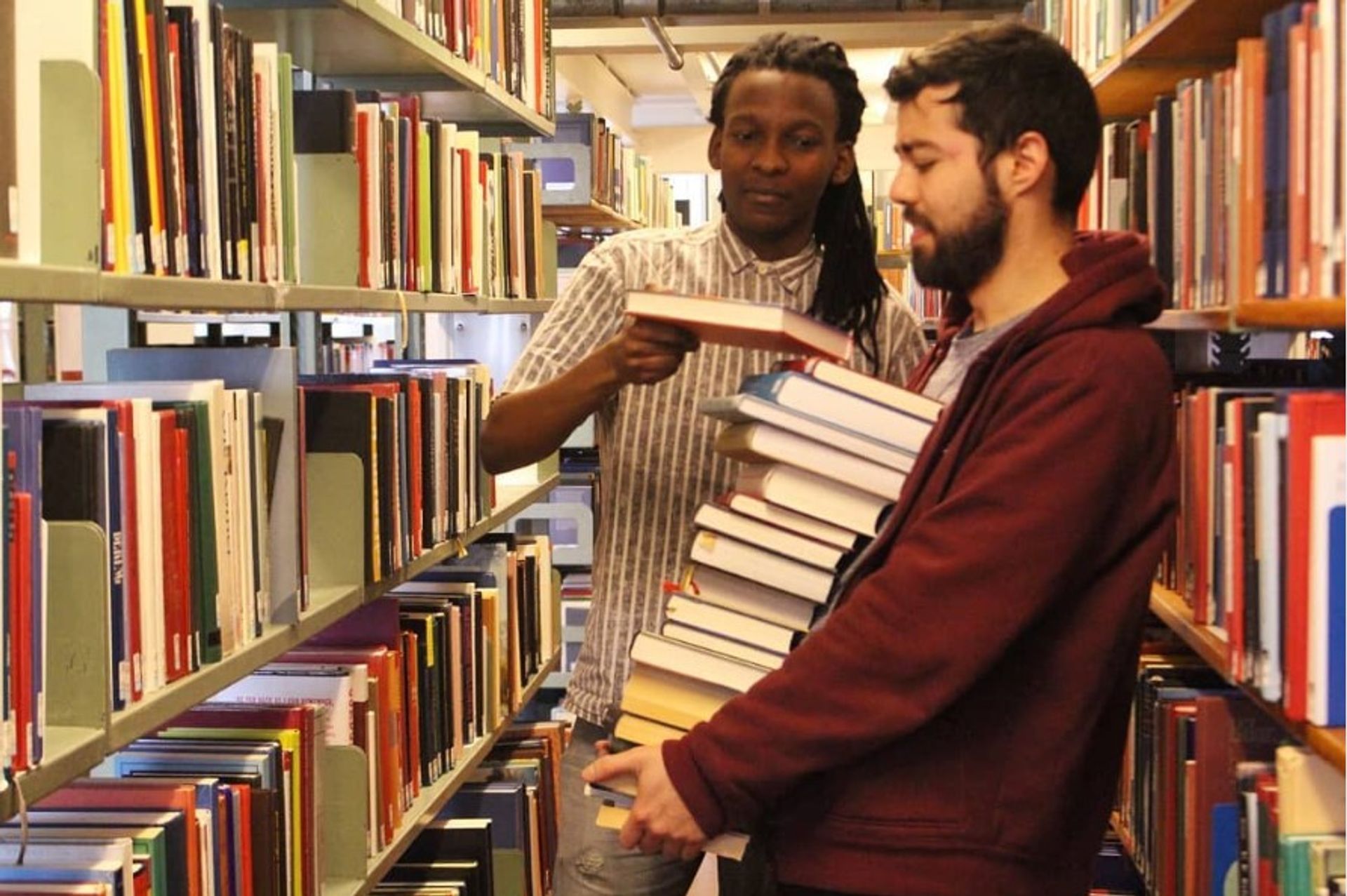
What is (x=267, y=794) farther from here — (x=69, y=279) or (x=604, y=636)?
(x=69, y=279)

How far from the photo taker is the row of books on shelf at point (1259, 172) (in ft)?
4.49

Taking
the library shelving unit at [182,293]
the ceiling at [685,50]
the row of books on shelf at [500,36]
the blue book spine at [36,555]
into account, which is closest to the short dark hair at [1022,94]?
the library shelving unit at [182,293]

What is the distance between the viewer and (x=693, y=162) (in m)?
13.2

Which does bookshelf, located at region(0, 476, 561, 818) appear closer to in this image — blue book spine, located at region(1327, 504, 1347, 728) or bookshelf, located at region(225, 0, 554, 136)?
bookshelf, located at region(225, 0, 554, 136)

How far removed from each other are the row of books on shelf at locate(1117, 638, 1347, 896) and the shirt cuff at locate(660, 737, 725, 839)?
0.53 metres

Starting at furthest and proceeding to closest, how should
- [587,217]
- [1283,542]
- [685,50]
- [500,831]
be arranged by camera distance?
[685,50] < [587,217] < [500,831] < [1283,542]

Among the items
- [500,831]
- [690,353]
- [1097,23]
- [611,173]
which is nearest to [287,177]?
[690,353]

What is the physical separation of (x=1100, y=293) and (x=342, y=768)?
1.31 meters

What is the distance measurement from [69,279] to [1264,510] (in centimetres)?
109

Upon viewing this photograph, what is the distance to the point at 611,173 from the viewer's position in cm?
650

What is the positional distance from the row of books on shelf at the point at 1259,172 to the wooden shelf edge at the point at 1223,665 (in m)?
0.38

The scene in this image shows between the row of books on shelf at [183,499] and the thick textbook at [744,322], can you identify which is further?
the thick textbook at [744,322]

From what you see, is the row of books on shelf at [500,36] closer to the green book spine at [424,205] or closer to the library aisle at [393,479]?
the library aisle at [393,479]

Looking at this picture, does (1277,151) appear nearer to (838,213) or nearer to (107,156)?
(838,213)
